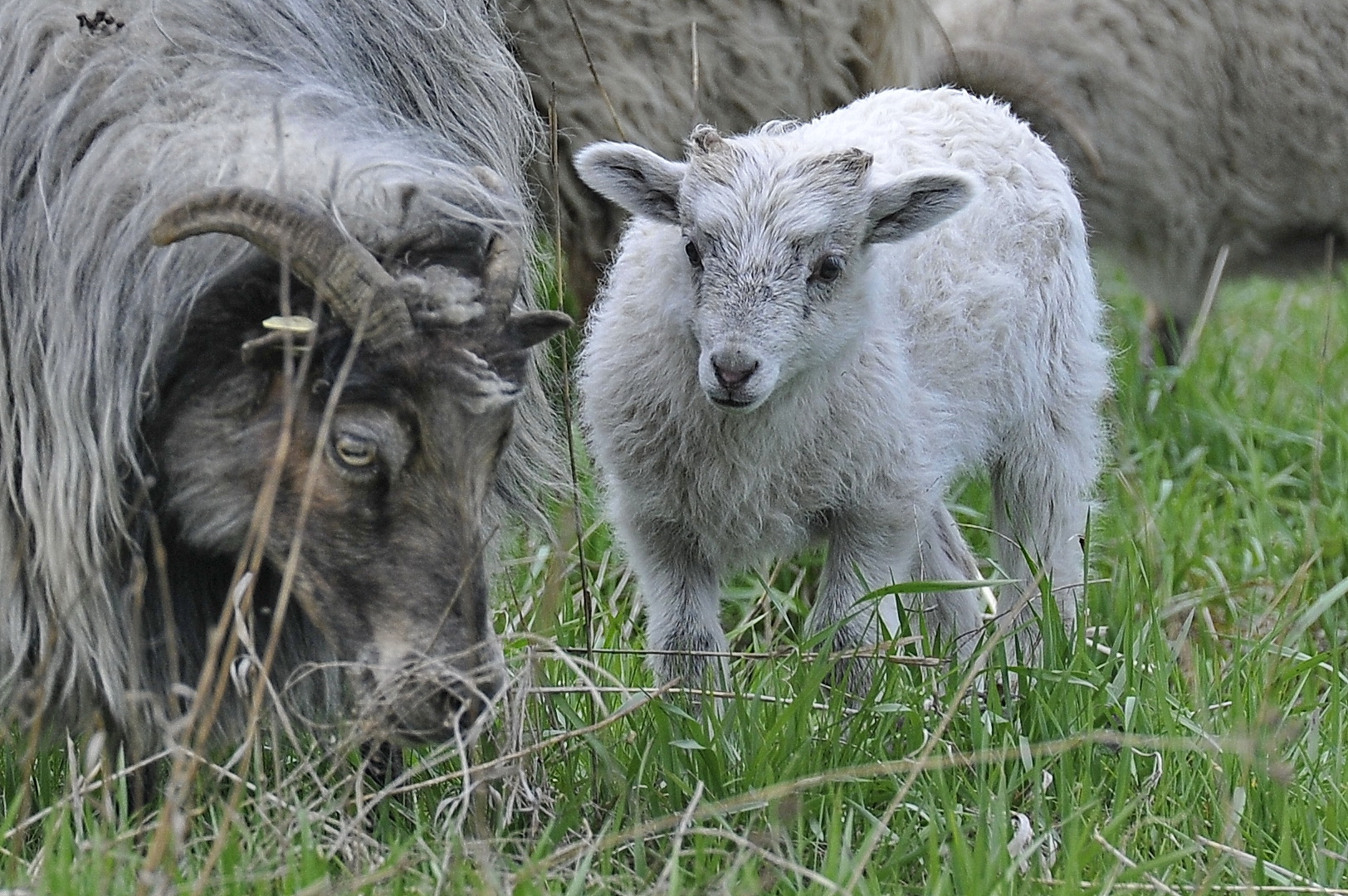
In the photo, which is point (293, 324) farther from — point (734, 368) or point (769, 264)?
point (769, 264)

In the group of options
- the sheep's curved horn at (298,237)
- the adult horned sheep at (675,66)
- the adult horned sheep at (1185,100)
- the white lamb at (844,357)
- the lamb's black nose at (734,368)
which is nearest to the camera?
the sheep's curved horn at (298,237)

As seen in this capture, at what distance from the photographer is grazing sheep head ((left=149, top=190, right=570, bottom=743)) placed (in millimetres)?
2623

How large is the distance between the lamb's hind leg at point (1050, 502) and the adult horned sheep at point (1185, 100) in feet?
5.88

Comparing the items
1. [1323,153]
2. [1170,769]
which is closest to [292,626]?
[1170,769]

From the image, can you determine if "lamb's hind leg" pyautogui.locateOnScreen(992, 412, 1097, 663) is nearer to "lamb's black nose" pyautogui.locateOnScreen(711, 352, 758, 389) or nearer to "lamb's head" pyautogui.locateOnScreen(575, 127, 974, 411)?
"lamb's head" pyautogui.locateOnScreen(575, 127, 974, 411)

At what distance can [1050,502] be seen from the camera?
13.4ft

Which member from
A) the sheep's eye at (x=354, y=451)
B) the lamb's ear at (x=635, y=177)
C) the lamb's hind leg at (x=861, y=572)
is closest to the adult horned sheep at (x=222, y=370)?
the sheep's eye at (x=354, y=451)

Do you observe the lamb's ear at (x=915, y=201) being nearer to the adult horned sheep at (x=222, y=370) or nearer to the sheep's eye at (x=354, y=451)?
the adult horned sheep at (x=222, y=370)

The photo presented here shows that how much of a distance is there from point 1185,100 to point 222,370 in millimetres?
4083

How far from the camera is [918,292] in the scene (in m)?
3.80

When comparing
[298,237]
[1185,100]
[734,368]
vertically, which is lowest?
[1185,100]

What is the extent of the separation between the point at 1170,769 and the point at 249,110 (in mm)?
1979

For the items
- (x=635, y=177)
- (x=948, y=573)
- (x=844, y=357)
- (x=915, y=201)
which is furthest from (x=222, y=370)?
(x=948, y=573)

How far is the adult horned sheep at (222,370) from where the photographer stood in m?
2.67
